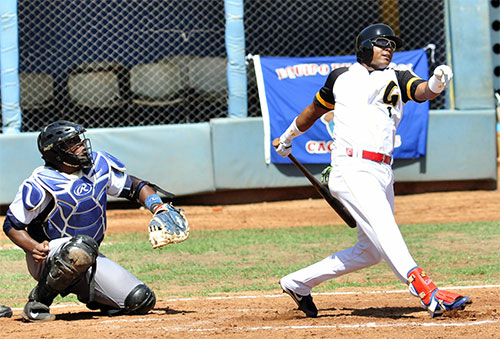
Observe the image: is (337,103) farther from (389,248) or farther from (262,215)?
(262,215)

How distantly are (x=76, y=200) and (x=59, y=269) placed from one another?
1.49 feet

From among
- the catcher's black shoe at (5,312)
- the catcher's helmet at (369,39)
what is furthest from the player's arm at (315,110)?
the catcher's black shoe at (5,312)

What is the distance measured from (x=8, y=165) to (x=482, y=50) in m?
7.11

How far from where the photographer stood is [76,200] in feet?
16.8

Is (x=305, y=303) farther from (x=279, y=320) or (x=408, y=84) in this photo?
(x=408, y=84)

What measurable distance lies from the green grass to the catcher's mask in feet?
5.02

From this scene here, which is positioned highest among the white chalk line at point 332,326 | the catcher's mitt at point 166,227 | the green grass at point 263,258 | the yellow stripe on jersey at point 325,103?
the yellow stripe on jersey at point 325,103

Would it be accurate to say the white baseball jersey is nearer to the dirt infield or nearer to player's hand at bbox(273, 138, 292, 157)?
the dirt infield

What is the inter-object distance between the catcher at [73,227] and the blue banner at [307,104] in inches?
245

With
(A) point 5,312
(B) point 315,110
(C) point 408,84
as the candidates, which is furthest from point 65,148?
(C) point 408,84

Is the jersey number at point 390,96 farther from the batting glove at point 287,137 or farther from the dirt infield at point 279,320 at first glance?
the dirt infield at point 279,320

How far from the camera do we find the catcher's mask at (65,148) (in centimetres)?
516

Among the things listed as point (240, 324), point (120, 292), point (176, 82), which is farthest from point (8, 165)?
point (240, 324)

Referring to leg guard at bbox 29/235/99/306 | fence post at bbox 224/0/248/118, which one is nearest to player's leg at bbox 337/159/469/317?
leg guard at bbox 29/235/99/306
